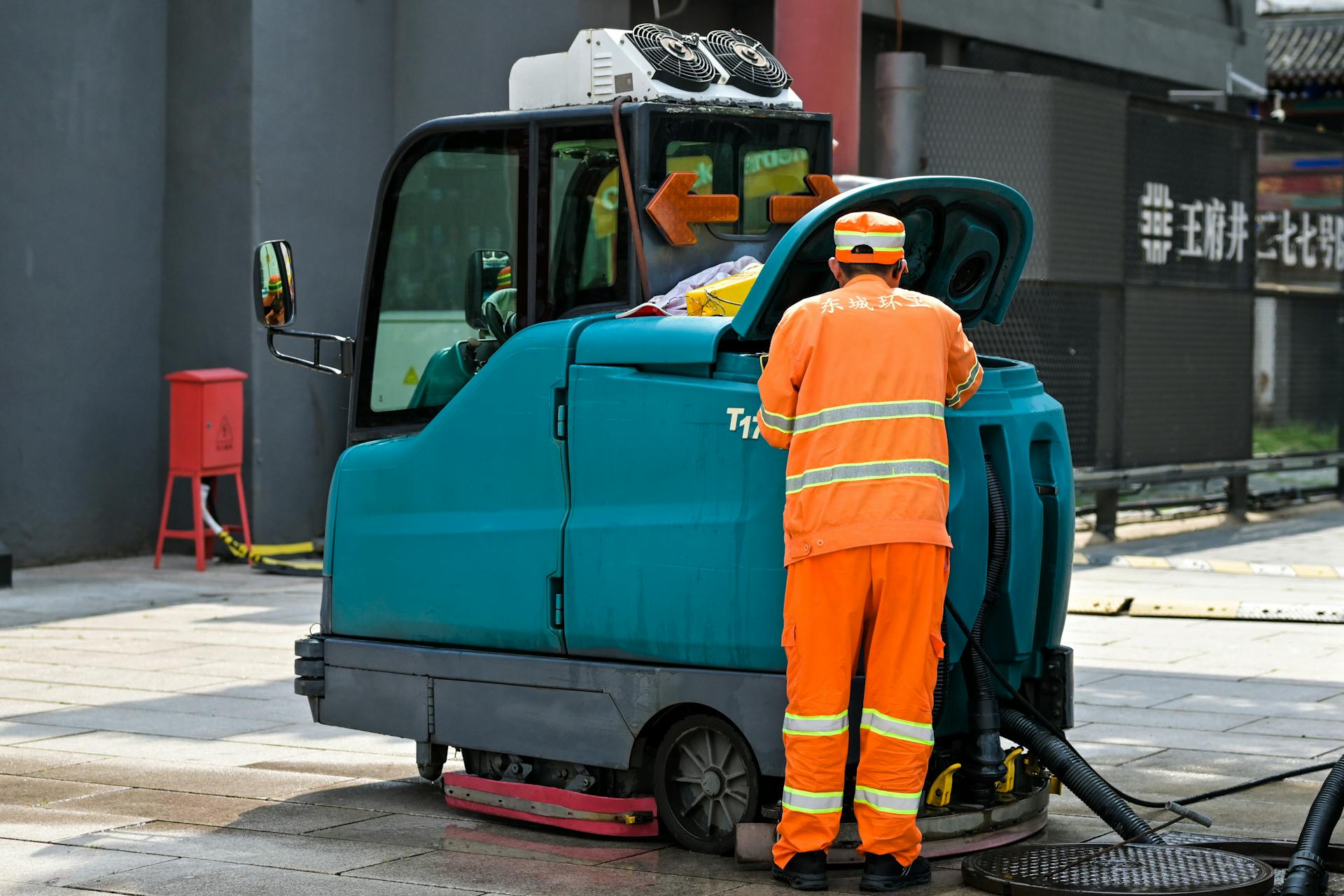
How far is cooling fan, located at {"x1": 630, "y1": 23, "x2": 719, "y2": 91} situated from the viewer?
687 centimetres

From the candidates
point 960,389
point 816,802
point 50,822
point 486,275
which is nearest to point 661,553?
point 816,802

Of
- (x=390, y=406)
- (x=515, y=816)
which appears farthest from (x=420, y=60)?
(x=515, y=816)

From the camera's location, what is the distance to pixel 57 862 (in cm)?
613

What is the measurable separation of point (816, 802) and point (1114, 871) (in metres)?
0.93

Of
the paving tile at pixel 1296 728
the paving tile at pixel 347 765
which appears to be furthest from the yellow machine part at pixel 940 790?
the paving tile at pixel 1296 728

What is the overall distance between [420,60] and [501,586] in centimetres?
1035

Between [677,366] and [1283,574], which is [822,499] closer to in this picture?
[677,366]

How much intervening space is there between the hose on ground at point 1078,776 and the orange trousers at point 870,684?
609mm

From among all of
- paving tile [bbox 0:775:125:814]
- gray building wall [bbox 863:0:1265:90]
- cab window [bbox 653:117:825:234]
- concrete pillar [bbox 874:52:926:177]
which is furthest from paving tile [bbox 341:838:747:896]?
gray building wall [bbox 863:0:1265:90]

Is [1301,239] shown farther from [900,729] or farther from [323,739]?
[900,729]

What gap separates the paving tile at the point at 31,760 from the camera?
7684 millimetres

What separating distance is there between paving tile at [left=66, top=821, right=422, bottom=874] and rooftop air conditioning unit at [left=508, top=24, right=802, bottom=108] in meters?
2.69

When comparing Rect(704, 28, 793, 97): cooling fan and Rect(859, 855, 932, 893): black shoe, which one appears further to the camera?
Rect(704, 28, 793, 97): cooling fan

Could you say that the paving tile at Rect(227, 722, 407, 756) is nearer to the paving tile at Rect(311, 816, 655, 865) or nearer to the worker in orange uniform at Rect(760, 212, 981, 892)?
the paving tile at Rect(311, 816, 655, 865)
